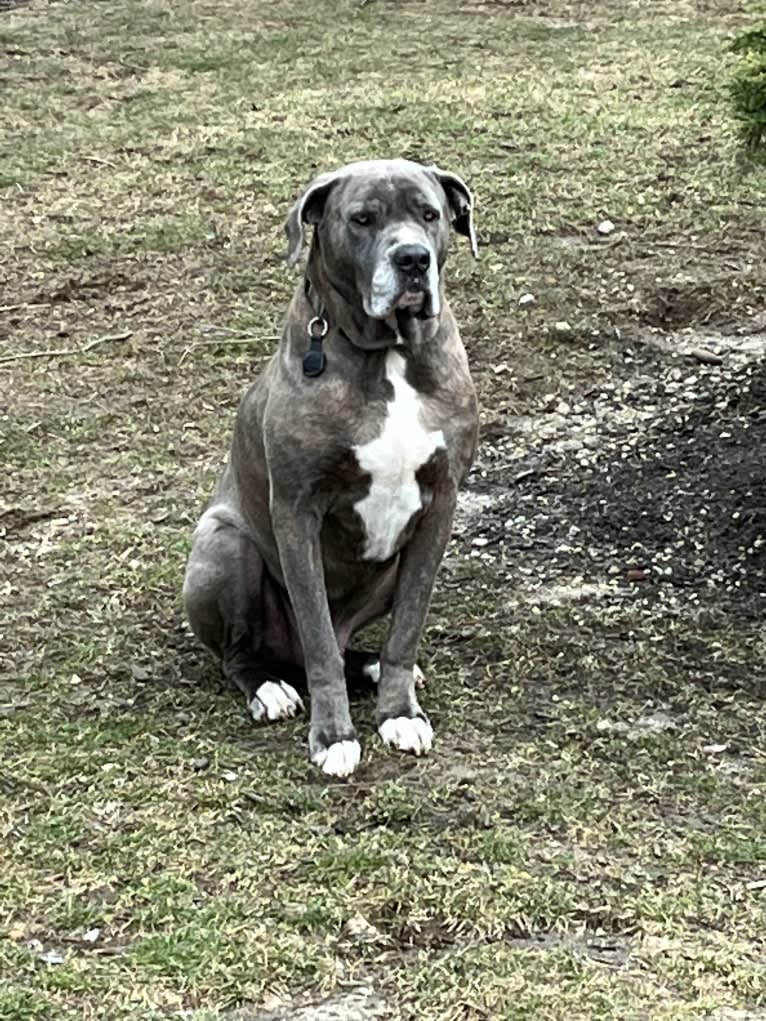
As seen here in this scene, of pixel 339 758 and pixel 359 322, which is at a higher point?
pixel 359 322

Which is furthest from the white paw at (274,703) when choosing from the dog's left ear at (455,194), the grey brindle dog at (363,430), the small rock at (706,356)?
the small rock at (706,356)

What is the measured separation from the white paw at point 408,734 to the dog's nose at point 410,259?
1130 millimetres

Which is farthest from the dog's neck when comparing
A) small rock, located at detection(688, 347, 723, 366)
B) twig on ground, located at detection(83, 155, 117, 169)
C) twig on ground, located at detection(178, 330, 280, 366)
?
twig on ground, located at detection(83, 155, 117, 169)

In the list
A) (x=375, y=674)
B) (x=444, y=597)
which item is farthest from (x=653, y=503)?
(x=375, y=674)

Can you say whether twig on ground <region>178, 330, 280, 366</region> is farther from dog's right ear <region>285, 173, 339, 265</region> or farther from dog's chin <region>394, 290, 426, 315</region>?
dog's chin <region>394, 290, 426, 315</region>

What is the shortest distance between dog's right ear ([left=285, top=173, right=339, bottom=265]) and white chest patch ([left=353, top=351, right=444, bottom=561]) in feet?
1.18

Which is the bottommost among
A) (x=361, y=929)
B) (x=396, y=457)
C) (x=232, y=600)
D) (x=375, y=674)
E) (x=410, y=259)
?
(x=375, y=674)

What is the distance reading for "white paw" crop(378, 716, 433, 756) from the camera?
184 inches

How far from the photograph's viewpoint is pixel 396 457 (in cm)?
461

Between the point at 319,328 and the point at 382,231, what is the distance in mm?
309

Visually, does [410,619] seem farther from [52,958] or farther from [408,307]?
[52,958]

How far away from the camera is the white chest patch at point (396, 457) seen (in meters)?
4.60

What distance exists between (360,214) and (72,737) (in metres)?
1.53

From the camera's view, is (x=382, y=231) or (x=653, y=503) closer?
(x=382, y=231)
